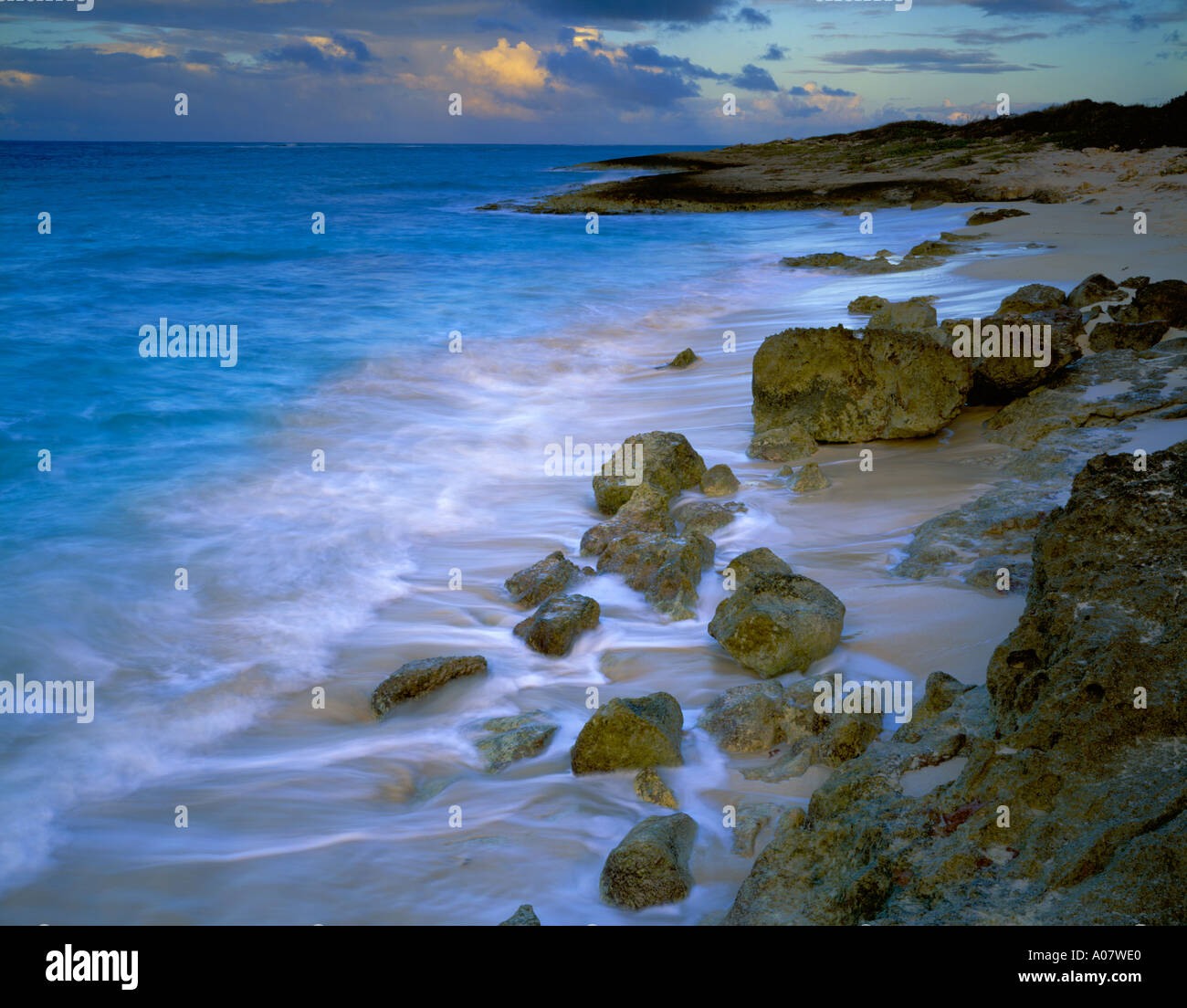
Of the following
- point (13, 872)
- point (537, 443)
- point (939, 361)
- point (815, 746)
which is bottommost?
point (13, 872)

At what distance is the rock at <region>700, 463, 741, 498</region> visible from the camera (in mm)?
6820

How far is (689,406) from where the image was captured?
9.95m

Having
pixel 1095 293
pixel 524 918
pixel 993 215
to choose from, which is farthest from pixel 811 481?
pixel 993 215

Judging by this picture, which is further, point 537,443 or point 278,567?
point 537,443

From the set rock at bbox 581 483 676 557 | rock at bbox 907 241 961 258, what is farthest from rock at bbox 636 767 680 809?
rock at bbox 907 241 961 258

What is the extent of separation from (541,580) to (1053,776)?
372 centimetres

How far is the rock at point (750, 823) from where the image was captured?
319cm

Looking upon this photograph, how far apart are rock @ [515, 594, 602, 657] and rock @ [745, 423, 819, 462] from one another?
9.37ft

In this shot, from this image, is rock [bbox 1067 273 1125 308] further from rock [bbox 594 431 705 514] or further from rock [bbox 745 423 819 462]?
rock [bbox 594 431 705 514]

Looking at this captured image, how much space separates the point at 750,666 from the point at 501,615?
6.01 ft

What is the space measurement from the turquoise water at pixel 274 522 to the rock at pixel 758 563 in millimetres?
653

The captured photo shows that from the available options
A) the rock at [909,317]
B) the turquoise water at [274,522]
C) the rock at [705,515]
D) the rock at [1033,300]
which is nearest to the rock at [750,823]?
the turquoise water at [274,522]

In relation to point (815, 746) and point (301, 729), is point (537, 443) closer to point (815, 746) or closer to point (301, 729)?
point (301, 729)
